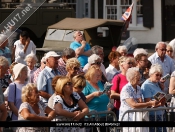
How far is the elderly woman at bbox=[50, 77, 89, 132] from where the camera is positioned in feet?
29.5

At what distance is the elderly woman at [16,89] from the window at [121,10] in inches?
792

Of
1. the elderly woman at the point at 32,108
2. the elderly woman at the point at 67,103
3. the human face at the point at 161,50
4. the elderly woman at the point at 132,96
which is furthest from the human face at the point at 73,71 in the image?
the human face at the point at 161,50

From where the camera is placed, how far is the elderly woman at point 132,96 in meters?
10.1

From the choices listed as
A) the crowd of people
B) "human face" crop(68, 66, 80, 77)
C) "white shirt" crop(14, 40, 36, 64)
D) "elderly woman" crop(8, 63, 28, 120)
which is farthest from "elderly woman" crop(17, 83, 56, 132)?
"white shirt" crop(14, 40, 36, 64)

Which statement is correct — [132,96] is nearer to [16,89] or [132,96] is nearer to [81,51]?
[16,89]

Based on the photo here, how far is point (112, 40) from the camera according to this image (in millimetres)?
19844

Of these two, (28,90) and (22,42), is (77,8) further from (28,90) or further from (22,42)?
(28,90)

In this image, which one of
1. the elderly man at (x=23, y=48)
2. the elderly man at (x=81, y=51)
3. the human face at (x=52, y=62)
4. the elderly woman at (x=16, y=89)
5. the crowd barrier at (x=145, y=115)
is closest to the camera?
the crowd barrier at (x=145, y=115)

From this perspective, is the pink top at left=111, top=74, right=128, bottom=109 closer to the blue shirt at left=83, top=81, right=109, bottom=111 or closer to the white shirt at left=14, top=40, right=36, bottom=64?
the blue shirt at left=83, top=81, right=109, bottom=111

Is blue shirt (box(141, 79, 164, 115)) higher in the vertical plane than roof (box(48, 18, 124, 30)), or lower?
lower

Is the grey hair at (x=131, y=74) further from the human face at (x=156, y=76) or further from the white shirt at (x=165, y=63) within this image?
the white shirt at (x=165, y=63)

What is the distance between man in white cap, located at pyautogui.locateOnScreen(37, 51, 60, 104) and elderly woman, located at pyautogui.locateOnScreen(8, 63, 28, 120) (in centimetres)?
49

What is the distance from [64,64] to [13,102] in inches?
82.2

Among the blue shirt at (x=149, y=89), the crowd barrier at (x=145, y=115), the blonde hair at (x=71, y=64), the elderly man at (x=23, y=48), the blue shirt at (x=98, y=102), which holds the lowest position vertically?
the crowd barrier at (x=145, y=115)
